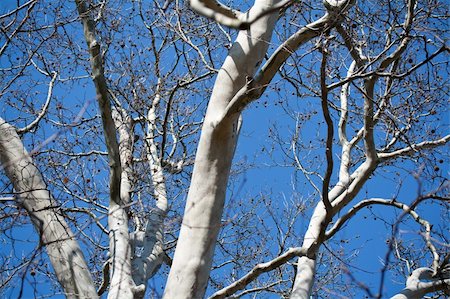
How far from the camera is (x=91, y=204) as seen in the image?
634 cm

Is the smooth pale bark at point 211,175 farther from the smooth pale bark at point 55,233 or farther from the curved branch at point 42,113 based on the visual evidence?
the curved branch at point 42,113

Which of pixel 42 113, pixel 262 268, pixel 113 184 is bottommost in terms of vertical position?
pixel 262 268

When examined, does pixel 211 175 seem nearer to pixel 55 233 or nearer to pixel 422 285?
pixel 55 233

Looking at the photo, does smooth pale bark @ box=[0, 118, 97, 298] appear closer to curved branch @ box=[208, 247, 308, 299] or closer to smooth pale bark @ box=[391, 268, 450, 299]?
curved branch @ box=[208, 247, 308, 299]

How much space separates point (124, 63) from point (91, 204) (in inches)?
85.2

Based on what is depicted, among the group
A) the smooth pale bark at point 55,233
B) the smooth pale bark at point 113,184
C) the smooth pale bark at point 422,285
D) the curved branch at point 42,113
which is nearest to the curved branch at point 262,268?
the smooth pale bark at point 113,184

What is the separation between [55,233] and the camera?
425 cm

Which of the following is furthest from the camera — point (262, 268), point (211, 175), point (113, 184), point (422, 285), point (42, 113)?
point (42, 113)

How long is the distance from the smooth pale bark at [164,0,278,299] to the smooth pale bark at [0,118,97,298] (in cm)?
77

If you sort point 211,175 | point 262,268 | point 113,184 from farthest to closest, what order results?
point 113,184 → point 262,268 → point 211,175

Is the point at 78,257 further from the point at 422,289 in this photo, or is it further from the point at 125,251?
the point at 422,289

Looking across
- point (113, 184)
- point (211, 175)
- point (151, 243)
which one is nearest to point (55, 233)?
point (113, 184)

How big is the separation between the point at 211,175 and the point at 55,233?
1277 millimetres

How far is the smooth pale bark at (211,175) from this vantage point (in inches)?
147
